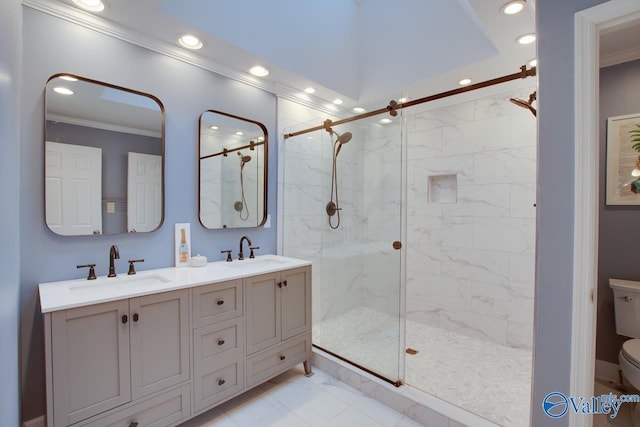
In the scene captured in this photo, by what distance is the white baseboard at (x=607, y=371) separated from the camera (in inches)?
87.5

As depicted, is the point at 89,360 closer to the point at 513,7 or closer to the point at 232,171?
the point at 232,171

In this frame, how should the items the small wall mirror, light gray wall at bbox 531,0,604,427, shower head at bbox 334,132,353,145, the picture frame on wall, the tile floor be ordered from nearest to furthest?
light gray wall at bbox 531,0,604,427 → the tile floor → the picture frame on wall → the small wall mirror → shower head at bbox 334,132,353,145

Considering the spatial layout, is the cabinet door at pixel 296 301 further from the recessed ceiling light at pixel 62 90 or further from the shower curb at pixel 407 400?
the recessed ceiling light at pixel 62 90

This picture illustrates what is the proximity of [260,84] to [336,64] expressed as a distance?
0.76 metres

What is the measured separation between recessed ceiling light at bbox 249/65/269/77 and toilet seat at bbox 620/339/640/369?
315 cm

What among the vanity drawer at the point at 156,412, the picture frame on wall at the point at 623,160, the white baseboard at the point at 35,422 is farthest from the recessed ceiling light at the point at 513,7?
the white baseboard at the point at 35,422

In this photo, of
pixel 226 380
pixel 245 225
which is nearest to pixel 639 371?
pixel 226 380

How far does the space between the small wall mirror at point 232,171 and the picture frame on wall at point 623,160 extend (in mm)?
2780

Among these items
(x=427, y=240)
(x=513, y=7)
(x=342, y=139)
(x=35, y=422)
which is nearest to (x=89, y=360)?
(x=35, y=422)

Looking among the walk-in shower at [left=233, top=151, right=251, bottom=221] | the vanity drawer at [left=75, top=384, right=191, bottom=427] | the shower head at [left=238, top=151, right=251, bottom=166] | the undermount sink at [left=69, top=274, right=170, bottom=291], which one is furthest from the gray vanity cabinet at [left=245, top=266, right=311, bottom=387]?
the shower head at [left=238, top=151, right=251, bottom=166]

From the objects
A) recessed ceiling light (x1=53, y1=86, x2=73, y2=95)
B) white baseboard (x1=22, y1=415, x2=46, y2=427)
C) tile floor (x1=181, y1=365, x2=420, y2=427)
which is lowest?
tile floor (x1=181, y1=365, x2=420, y2=427)

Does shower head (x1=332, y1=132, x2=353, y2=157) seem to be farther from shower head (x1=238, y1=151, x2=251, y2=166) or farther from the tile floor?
the tile floor

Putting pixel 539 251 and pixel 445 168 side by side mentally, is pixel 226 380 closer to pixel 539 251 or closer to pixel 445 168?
pixel 539 251

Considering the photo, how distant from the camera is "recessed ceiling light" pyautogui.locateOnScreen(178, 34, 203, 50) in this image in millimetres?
1967
